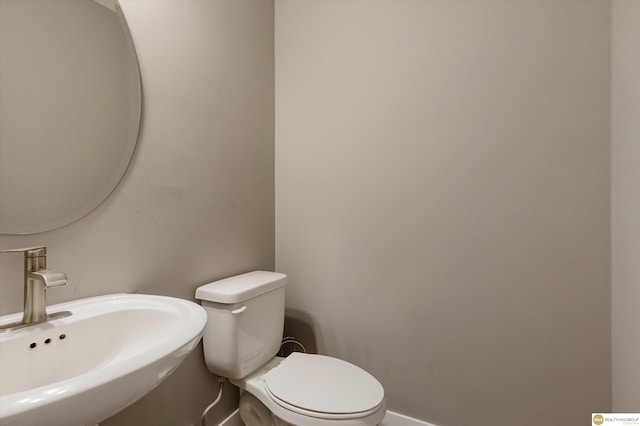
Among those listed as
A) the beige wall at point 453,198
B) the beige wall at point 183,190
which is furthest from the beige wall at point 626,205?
Answer: the beige wall at point 183,190

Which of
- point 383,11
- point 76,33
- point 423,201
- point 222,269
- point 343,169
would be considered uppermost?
point 383,11

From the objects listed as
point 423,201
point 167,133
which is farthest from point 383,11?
point 167,133

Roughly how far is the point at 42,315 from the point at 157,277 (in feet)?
1.19

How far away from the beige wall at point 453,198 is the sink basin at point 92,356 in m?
0.91

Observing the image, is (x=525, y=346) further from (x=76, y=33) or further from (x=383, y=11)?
(x=76, y=33)

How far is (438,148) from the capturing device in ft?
4.32

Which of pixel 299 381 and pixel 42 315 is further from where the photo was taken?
pixel 299 381

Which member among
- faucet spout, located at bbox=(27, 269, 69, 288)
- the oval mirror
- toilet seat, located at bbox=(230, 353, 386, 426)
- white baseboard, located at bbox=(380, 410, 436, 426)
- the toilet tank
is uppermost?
the oval mirror

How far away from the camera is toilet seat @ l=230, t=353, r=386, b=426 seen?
92 cm

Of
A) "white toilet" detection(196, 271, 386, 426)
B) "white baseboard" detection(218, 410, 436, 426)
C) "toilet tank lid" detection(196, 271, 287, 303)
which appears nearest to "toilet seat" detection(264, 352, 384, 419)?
"white toilet" detection(196, 271, 386, 426)

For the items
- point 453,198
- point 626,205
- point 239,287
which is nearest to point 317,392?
point 239,287

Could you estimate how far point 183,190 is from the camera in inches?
45.7

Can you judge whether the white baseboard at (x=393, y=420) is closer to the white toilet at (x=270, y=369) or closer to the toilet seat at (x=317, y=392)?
the white toilet at (x=270, y=369)

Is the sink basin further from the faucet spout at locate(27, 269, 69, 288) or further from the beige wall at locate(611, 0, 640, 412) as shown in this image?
the beige wall at locate(611, 0, 640, 412)
